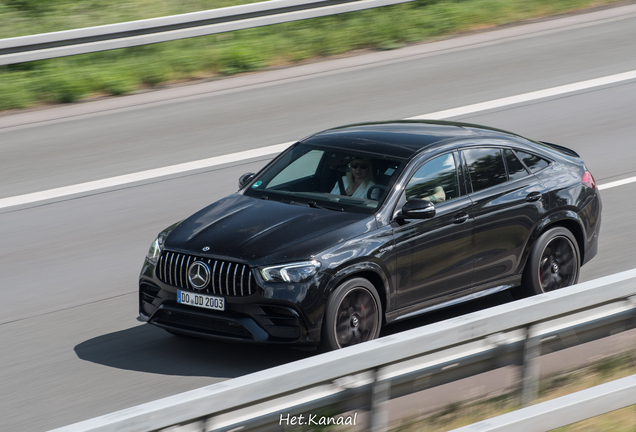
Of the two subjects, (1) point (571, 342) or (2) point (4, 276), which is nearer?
(1) point (571, 342)

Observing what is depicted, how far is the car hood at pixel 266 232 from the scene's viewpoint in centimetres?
644

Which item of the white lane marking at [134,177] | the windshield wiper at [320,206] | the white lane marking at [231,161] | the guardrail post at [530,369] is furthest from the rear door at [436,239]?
the white lane marking at [134,177]

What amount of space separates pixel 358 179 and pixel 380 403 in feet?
10.2

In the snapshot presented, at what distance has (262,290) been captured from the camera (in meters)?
6.33

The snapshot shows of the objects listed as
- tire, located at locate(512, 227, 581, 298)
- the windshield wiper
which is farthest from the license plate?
tire, located at locate(512, 227, 581, 298)

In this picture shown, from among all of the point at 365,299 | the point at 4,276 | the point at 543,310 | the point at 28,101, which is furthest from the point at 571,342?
the point at 28,101

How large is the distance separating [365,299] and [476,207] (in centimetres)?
134

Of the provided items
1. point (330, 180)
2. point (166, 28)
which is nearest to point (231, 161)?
point (166, 28)

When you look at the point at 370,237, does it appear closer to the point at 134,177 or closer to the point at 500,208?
the point at 500,208

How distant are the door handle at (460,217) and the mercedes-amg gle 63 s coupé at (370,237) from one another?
0.02 metres

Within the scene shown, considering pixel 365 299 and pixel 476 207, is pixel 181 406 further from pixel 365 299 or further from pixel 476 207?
pixel 476 207

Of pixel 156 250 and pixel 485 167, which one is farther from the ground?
pixel 485 167

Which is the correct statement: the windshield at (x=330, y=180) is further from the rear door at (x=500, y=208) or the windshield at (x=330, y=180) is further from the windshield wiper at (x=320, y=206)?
the rear door at (x=500, y=208)

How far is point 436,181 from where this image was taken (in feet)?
24.1
